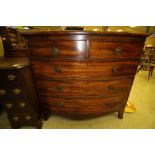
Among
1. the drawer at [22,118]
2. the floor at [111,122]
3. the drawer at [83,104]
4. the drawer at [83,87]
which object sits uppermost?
the drawer at [83,87]

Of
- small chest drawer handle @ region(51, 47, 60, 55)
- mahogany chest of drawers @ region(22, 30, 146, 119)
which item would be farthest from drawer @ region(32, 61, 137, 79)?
small chest drawer handle @ region(51, 47, 60, 55)

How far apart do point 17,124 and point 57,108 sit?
1.84ft

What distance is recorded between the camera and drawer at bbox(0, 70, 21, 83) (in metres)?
1.17

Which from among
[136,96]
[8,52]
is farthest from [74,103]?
[136,96]

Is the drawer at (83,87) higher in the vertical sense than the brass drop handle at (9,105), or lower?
higher

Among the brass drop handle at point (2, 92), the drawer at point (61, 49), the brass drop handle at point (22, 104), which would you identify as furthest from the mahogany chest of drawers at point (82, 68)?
the brass drop handle at point (2, 92)

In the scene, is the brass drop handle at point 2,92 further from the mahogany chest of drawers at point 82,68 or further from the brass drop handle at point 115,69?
the brass drop handle at point 115,69

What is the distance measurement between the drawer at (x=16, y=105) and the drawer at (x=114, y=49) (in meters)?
0.94

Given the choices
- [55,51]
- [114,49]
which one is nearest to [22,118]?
[55,51]

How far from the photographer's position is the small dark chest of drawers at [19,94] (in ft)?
3.88
